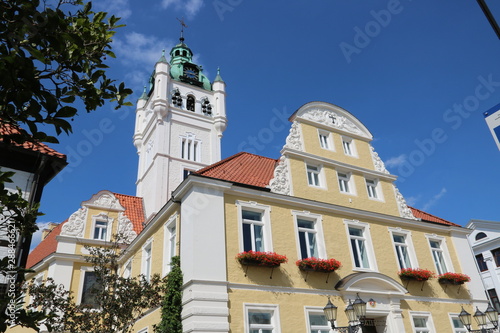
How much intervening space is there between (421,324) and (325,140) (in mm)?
9058

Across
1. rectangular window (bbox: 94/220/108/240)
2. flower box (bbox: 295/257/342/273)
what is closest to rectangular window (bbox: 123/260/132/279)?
rectangular window (bbox: 94/220/108/240)

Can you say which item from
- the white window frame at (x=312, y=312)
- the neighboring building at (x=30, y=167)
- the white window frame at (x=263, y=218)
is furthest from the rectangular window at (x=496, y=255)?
the neighboring building at (x=30, y=167)

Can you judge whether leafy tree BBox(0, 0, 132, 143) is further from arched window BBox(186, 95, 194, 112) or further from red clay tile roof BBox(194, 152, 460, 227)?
arched window BBox(186, 95, 194, 112)

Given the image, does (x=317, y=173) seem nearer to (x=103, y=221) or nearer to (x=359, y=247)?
(x=359, y=247)

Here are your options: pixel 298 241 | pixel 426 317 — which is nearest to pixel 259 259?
pixel 298 241

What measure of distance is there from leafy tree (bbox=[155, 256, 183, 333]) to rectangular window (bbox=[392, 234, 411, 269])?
401 inches

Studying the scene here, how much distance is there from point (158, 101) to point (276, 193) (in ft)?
69.0

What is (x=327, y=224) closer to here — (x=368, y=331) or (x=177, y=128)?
(x=368, y=331)

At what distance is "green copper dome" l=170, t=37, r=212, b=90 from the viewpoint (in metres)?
38.9

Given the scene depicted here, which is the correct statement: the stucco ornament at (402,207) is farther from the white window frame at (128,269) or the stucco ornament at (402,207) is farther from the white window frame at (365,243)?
the white window frame at (128,269)

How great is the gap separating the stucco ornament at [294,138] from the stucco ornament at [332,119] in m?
0.83

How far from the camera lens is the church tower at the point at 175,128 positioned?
3095 cm

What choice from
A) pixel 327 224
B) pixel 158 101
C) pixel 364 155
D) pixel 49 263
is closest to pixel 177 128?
pixel 158 101

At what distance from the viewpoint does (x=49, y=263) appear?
21.4 m
